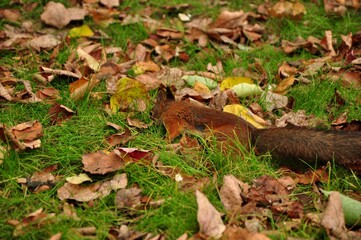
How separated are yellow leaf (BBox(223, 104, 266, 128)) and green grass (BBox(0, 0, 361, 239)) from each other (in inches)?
10.0

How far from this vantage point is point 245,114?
392cm

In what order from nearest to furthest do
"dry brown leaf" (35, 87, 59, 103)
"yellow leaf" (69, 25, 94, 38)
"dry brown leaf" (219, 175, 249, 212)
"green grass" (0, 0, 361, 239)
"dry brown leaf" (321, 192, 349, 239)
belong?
"dry brown leaf" (321, 192, 349, 239), "green grass" (0, 0, 361, 239), "dry brown leaf" (219, 175, 249, 212), "dry brown leaf" (35, 87, 59, 103), "yellow leaf" (69, 25, 94, 38)

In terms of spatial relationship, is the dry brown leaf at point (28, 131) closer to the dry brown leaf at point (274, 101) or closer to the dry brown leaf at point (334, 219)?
the dry brown leaf at point (274, 101)

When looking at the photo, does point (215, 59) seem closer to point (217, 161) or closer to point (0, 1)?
point (217, 161)

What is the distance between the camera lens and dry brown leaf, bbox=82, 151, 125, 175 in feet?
10.5

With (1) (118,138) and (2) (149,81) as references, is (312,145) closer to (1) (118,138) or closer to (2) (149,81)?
(1) (118,138)

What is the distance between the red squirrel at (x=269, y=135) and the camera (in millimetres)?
3168

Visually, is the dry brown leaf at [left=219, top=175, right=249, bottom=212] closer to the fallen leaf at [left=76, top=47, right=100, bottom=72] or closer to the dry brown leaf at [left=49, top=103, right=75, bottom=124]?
the dry brown leaf at [left=49, top=103, right=75, bottom=124]

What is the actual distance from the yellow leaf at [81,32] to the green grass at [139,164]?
9.0 inches

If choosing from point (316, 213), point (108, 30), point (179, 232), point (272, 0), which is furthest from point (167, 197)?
point (272, 0)

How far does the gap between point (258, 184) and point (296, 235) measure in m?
0.51

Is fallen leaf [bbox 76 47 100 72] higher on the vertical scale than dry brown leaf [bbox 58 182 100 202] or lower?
higher

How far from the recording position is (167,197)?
10.1 ft

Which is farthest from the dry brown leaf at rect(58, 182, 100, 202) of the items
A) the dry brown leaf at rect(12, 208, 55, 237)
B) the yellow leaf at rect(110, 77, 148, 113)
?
the yellow leaf at rect(110, 77, 148, 113)
